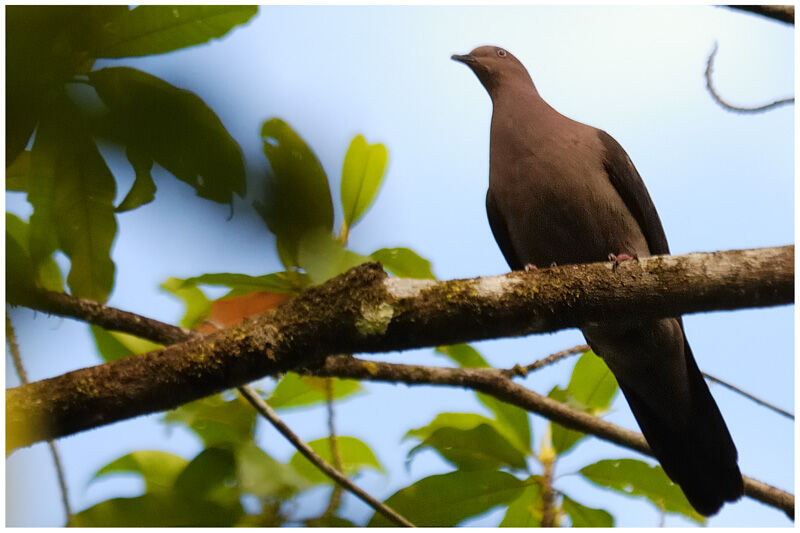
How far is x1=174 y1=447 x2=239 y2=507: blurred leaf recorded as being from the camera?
2607mm

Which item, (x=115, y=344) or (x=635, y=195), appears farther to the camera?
(x=635, y=195)

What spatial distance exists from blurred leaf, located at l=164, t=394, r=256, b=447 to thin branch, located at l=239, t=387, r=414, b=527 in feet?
0.57

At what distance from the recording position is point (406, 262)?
3.47m

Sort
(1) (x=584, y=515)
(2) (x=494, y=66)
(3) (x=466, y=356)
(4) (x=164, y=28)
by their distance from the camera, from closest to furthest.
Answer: (4) (x=164, y=28), (1) (x=584, y=515), (3) (x=466, y=356), (2) (x=494, y=66)

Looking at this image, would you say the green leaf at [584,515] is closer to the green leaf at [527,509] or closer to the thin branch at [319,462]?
the green leaf at [527,509]

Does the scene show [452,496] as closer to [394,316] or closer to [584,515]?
[584,515]

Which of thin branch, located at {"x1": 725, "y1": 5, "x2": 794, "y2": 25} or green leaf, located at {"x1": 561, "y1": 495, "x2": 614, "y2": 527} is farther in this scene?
green leaf, located at {"x1": 561, "y1": 495, "x2": 614, "y2": 527}

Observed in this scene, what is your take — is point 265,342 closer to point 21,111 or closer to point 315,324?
point 315,324

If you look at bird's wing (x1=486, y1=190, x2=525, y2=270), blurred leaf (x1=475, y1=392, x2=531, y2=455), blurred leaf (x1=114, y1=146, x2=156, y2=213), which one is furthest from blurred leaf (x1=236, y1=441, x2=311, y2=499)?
blurred leaf (x1=114, y1=146, x2=156, y2=213)

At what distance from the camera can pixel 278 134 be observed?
608 mm

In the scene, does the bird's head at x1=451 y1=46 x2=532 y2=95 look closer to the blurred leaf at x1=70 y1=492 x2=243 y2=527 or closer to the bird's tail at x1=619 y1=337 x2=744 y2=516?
the bird's tail at x1=619 y1=337 x2=744 y2=516

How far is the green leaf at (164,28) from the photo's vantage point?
0.79 meters

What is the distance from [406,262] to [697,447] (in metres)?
1.65

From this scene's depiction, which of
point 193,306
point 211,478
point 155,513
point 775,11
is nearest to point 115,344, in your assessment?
point 193,306
